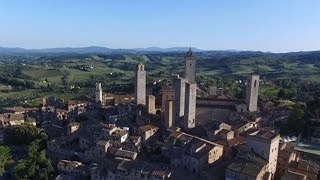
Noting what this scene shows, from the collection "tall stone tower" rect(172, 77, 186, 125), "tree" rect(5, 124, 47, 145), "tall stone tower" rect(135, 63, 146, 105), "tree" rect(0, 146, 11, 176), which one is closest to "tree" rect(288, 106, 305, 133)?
"tall stone tower" rect(172, 77, 186, 125)

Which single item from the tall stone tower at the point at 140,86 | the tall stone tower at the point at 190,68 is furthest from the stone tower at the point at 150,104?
the tall stone tower at the point at 190,68

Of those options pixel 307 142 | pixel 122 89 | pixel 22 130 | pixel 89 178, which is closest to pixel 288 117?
pixel 307 142

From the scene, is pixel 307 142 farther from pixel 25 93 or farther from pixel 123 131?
pixel 25 93

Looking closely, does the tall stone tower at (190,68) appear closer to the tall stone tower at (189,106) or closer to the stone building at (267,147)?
the tall stone tower at (189,106)

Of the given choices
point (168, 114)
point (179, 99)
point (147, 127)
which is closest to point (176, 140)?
point (147, 127)

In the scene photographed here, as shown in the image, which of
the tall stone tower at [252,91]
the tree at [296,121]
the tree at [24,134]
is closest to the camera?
the tree at [296,121]

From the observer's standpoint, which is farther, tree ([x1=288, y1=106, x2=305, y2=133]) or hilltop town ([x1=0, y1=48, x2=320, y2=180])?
tree ([x1=288, y1=106, x2=305, y2=133])

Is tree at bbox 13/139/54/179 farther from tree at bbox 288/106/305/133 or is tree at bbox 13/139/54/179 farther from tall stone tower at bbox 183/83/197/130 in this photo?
tree at bbox 288/106/305/133
